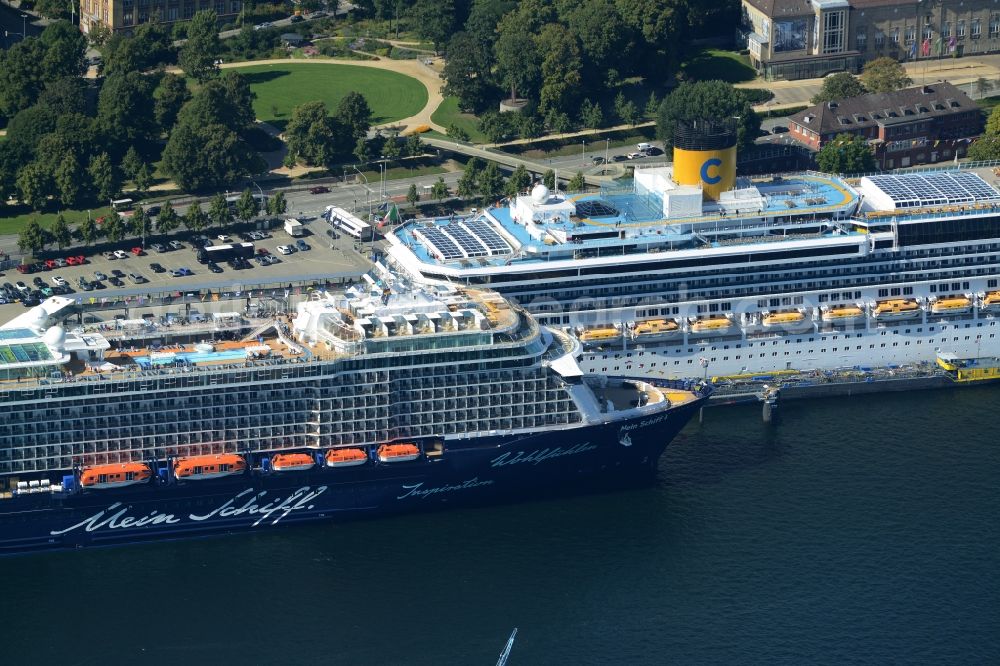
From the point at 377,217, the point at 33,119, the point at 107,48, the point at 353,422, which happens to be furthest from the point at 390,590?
the point at 107,48

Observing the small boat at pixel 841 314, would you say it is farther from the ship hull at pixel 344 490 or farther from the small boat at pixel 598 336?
the ship hull at pixel 344 490

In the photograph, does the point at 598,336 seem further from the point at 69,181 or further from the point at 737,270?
the point at 69,181

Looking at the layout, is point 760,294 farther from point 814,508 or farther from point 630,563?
→ point 630,563

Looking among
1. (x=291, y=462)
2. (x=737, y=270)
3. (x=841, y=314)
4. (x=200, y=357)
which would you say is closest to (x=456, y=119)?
(x=737, y=270)

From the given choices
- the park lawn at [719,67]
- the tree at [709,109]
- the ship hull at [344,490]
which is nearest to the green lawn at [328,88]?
the tree at [709,109]

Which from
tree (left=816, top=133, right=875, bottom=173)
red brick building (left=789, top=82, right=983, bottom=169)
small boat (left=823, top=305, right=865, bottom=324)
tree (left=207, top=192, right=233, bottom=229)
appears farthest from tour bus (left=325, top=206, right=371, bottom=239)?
small boat (left=823, top=305, right=865, bottom=324)

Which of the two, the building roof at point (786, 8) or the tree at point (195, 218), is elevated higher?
the building roof at point (786, 8)
